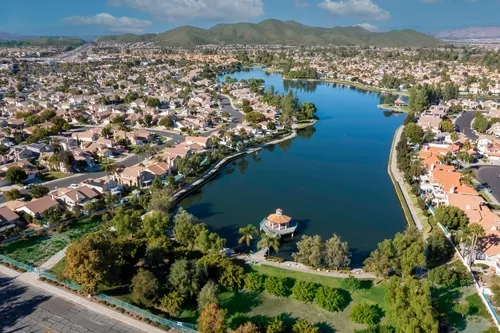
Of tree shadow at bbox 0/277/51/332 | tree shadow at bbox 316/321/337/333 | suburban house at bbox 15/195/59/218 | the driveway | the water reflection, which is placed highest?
the driveway

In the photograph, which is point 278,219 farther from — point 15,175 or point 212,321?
point 15,175

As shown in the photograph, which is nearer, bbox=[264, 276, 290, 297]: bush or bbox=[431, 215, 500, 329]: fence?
bbox=[431, 215, 500, 329]: fence

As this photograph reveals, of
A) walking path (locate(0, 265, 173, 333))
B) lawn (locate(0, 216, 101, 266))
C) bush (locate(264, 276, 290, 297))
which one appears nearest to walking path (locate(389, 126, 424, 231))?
bush (locate(264, 276, 290, 297))

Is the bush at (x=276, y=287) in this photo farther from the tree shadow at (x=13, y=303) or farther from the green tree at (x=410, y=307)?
the tree shadow at (x=13, y=303)

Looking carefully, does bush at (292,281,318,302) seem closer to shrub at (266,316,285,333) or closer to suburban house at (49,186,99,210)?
shrub at (266,316,285,333)

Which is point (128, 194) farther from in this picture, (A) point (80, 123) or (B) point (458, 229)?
(A) point (80, 123)

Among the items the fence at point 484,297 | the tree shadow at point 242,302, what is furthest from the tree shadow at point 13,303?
the fence at point 484,297

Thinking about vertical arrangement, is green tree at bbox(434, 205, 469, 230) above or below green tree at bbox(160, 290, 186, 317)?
above
